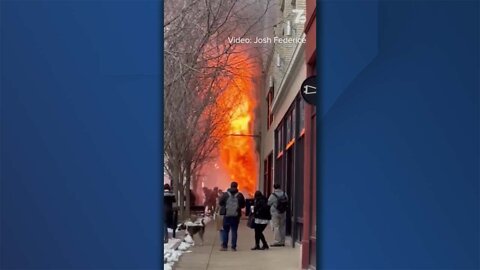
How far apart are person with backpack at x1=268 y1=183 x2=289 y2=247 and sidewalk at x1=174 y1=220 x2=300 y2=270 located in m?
0.38

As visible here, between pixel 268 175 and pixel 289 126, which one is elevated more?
pixel 289 126

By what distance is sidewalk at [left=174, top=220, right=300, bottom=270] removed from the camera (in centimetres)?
1177

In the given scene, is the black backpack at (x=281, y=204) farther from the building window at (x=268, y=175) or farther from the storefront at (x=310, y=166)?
the building window at (x=268, y=175)

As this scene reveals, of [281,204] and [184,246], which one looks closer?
[184,246]

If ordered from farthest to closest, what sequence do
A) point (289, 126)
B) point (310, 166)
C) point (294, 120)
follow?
point (289, 126), point (294, 120), point (310, 166)

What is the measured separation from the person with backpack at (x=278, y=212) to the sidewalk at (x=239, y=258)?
1.25 feet

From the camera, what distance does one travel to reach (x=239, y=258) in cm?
1333

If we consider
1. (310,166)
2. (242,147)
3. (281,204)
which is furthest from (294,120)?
(242,147)

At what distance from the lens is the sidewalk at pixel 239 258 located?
1177cm

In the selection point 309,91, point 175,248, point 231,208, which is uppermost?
point 309,91

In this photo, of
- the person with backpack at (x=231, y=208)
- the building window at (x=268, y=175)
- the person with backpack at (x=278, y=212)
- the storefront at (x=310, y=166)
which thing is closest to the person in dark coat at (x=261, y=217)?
the person with backpack at (x=278, y=212)

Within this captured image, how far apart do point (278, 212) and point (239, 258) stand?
2442mm

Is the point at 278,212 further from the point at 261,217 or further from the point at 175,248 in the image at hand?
the point at 175,248

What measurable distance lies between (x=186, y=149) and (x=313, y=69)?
312 inches
